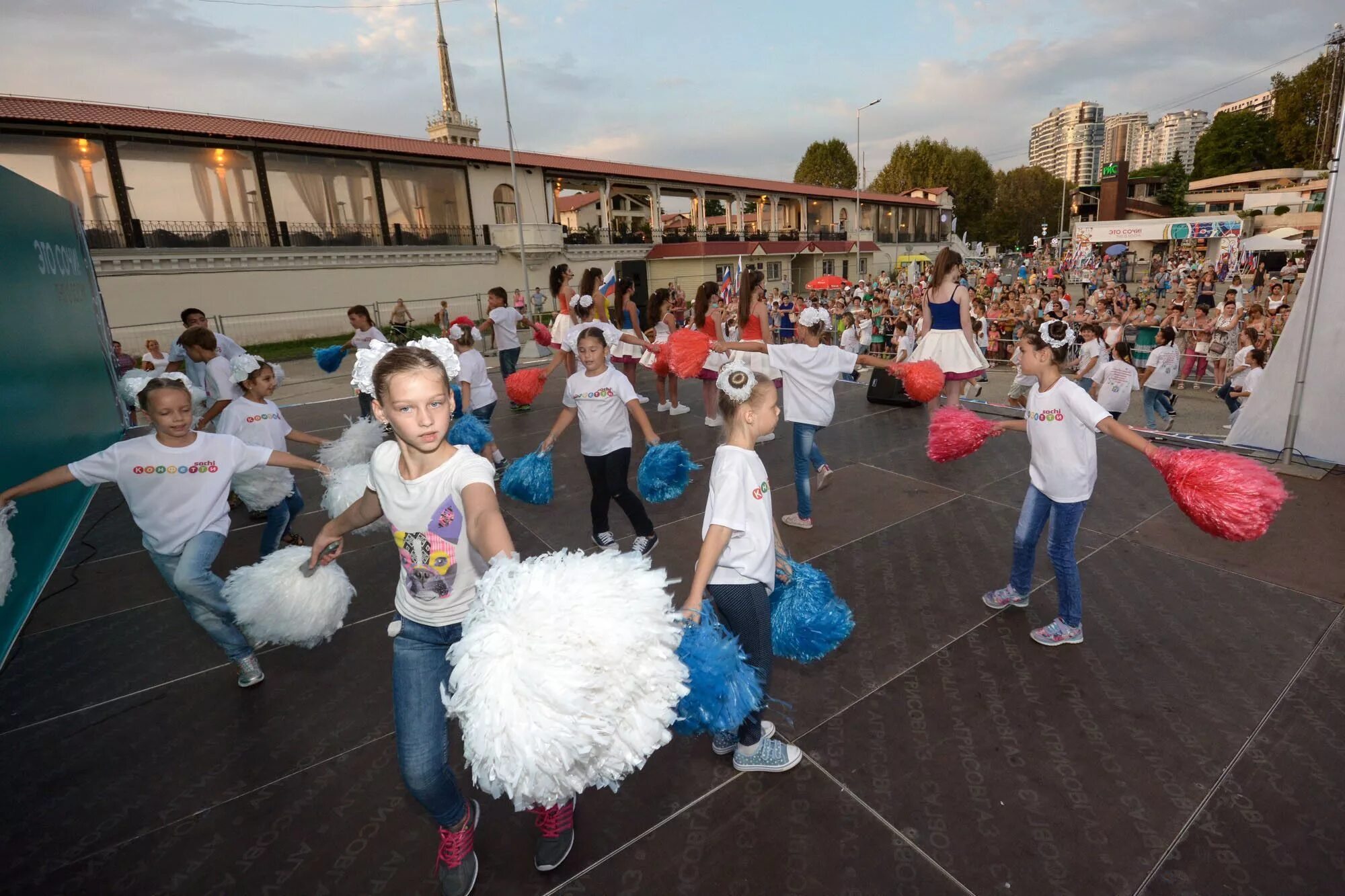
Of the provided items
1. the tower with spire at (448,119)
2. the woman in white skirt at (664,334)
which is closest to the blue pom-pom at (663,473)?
the woman in white skirt at (664,334)

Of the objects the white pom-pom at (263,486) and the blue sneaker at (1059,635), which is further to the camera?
the white pom-pom at (263,486)

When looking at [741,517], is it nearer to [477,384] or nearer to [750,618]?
[750,618]

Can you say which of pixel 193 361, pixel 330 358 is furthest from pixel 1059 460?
pixel 193 361

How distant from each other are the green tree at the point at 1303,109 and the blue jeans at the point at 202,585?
261 ft

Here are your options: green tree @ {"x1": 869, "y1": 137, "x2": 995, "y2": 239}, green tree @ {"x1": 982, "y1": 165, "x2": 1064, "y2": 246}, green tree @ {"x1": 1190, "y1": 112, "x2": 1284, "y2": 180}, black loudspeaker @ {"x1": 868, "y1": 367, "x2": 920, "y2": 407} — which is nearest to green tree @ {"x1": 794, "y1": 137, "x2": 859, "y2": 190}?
green tree @ {"x1": 869, "y1": 137, "x2": 995, "y2": 239}

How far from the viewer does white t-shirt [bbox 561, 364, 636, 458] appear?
191 inches

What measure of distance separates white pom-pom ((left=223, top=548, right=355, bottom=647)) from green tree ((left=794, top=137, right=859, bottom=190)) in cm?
7419

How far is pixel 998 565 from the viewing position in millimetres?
4777

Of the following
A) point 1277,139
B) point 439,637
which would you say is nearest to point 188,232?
point 439,637

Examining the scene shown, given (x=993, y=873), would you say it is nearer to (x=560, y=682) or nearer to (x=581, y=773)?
(x=581, y=773)

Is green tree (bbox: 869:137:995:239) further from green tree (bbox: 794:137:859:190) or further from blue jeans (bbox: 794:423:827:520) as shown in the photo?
blue jeans (bbox: 794:423:827:520)

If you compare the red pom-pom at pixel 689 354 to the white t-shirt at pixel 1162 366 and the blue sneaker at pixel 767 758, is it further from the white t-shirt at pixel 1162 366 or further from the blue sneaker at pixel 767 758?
the white t-shirt at pixel 1162 366

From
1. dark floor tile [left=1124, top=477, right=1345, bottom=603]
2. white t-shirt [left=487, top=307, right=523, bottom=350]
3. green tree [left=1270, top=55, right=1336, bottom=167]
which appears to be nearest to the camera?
dark floor tile [left=1124, top=477, right=1345, bottom=603]

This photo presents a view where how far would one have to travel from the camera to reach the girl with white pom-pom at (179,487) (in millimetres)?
3340
